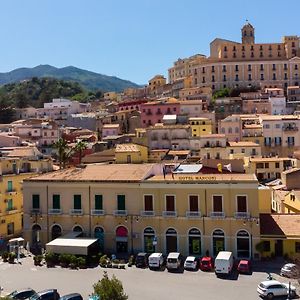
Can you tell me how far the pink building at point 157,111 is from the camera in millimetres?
85812

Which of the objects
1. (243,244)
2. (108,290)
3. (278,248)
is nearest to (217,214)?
(243,244)

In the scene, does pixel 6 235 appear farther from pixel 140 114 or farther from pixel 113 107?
pixel 113 107

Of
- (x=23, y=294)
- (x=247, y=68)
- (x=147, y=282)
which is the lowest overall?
(x=147, y=282)

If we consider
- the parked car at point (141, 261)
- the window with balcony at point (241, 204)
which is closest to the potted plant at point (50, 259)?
the parked car at point (141, 261)

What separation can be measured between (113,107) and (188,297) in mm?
88803

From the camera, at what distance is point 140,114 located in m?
89.6

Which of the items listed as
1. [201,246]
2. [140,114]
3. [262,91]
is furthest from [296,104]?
[201,246]

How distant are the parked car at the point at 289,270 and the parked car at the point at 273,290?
2.11 metres

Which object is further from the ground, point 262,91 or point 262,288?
point 262,91

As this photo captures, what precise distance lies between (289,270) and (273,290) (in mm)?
3805

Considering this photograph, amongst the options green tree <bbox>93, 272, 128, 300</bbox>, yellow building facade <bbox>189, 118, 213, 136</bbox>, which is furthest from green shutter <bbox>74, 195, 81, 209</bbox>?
yellow building facade <bbox>189, 118, 213, 136</bbox>

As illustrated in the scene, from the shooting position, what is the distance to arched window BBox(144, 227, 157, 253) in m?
35.8

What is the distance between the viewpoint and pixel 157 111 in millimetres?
86562

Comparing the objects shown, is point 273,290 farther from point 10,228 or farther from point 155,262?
point 10,228
